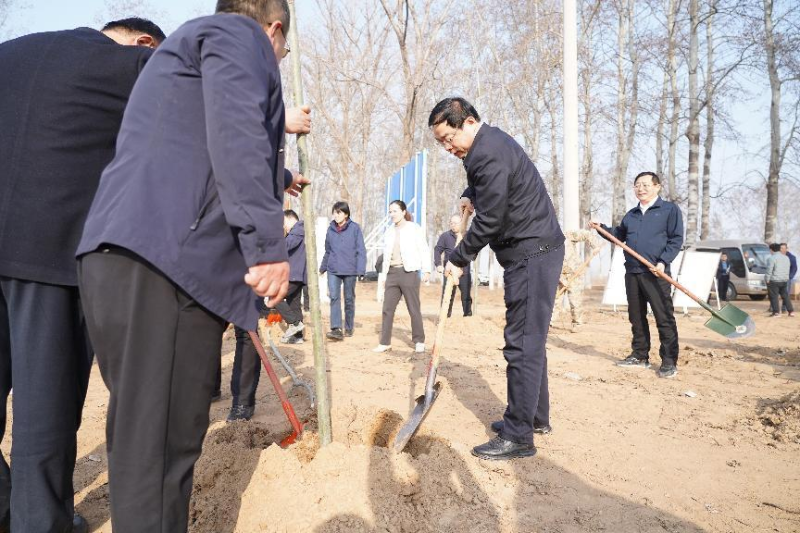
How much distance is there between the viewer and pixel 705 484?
2.98 m

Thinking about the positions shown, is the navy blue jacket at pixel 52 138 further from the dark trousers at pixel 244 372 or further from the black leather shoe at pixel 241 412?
the black leather shoe at pixel 241 412

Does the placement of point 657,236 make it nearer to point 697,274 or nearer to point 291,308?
point 291,308

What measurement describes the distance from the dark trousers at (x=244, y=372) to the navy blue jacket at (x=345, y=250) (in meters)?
4.40

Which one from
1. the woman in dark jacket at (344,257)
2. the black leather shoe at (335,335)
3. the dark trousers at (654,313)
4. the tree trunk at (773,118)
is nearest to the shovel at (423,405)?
the dark trousers at (654,313)

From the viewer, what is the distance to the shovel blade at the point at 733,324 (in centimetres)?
580

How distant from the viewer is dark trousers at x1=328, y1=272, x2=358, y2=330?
26.7ft

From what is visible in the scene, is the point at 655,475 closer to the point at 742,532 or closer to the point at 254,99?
the point at 742,532

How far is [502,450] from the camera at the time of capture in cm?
322

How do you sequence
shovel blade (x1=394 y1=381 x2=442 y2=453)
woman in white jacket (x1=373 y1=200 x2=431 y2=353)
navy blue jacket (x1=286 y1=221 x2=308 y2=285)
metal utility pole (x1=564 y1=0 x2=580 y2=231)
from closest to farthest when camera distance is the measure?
shovel blade (x1=394 y1=381 x2=442 y2=453) → navy blue jacket (x1=286 y1=221 x2=308 y2=285) → woman in white jacket (x1=373 y1=200 x2=431 y2=353) → metal utility pole (x1=564 y1=0 x2=580 y2=231)

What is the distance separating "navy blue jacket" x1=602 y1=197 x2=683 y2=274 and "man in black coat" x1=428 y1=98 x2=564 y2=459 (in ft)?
9.37

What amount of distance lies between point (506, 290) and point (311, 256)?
1470 millimetres

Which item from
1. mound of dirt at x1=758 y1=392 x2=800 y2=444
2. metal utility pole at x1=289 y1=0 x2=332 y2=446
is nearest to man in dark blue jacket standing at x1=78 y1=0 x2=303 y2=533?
metal utility pole at x1=289 y1=0 x2=332 y2=446

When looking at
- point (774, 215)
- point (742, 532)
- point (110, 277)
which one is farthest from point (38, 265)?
point (774, 215)

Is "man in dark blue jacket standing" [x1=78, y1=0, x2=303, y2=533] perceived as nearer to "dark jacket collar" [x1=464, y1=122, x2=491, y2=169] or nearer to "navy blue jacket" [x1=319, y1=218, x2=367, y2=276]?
"dark jacket collar" [x1=464, y1=122, x2=491, y2=169]
